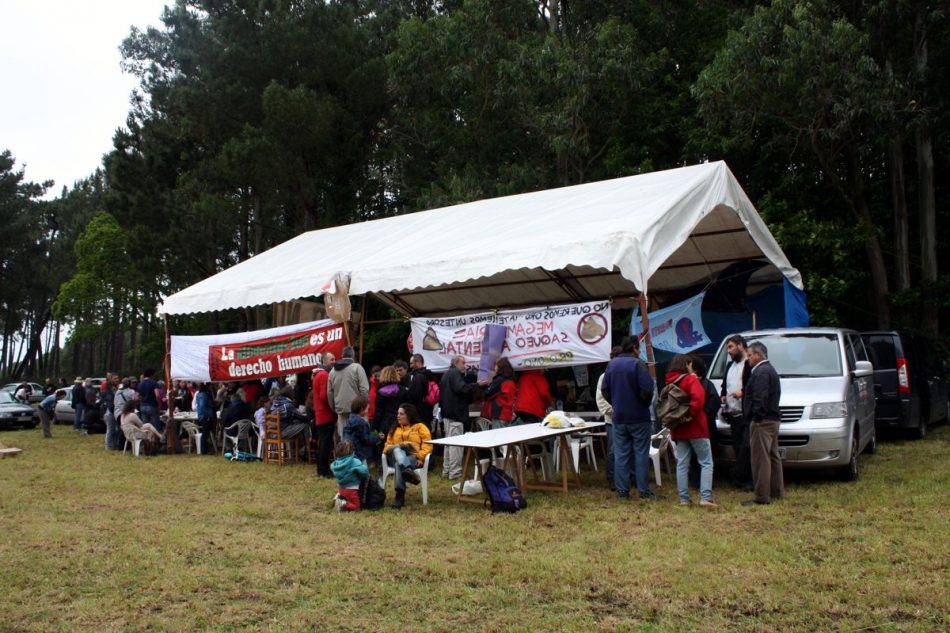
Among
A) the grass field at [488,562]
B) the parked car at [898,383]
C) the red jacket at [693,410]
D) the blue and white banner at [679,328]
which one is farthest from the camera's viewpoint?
the parked car at [898,383]

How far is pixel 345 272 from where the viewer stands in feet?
41.3

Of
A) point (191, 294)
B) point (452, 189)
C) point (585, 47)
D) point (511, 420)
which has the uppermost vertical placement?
point (585, 47)

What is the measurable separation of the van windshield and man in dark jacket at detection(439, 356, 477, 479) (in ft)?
10.4

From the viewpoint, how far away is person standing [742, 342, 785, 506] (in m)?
7.94

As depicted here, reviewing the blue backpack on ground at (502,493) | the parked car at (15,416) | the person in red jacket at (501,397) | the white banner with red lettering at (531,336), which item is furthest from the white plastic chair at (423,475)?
the parked car at (15,416)

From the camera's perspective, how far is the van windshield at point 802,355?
9711 millimetres

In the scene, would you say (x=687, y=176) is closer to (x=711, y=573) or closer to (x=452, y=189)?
(x=711, y=573)

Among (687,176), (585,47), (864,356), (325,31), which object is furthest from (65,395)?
(864,356)

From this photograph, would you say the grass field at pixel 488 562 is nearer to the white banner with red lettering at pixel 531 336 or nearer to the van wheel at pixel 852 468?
the van wheel at pixel 852 468

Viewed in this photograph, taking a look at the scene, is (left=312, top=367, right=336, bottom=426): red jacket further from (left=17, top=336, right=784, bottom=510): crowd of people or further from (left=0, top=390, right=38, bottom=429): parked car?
(left=0, top=390, right=38, bottom=429): parked car

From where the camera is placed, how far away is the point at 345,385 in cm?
1096

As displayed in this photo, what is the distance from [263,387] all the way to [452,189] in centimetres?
823

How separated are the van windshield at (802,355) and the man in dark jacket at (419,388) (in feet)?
12.7

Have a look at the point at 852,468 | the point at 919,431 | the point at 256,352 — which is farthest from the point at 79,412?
the point at 919,431
